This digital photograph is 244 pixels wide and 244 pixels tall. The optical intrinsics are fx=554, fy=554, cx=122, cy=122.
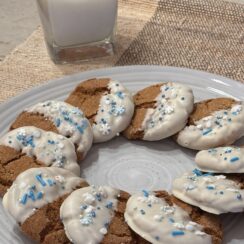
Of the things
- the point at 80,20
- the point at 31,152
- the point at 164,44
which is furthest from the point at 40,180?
the point at 164,44

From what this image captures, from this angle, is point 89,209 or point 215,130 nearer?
point 89,209

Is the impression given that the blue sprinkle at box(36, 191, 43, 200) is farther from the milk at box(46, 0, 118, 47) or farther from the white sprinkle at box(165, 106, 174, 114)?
the milk at box(46, 0, 118, 47)

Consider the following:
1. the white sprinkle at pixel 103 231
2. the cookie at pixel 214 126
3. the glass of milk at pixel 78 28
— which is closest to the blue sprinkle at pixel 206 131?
the cookie at pixel 214 126

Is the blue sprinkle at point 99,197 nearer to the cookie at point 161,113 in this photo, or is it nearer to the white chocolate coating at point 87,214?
the white chocolate coating at point 87,214

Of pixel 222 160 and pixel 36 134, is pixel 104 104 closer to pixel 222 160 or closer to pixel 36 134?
pixel 36 134

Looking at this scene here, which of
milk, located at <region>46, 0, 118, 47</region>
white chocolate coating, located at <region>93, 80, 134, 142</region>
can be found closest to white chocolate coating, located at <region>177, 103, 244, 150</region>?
white chocolate coating, located at <region>93, 80, 134, 142</region>

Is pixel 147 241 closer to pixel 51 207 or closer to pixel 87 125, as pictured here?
pixel 51 207
